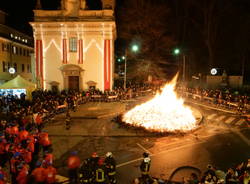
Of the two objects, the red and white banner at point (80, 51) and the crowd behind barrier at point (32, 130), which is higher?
the red and white banner at point (80, 51)

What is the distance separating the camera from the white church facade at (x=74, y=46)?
102 feet

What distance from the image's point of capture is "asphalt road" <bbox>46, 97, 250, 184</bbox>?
451 inches

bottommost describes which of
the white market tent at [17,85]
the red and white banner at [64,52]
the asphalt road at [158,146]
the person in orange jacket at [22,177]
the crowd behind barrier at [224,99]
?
the asphalt road at [158,146]

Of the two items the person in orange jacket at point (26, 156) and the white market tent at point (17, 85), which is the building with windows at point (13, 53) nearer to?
the white market tent at point (17, 85)

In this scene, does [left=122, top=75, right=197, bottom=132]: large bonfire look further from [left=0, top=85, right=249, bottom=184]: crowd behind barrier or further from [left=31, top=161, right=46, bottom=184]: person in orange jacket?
[left=31, top=161, right=46, bottom=184]: person in orange jacket

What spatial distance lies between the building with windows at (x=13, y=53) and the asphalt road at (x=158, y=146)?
25.1m

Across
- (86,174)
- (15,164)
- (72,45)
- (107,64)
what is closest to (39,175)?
(86,174)

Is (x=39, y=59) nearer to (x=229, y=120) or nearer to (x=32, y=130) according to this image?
(x=32, y=130)

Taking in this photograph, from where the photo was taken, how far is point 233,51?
1751 inches

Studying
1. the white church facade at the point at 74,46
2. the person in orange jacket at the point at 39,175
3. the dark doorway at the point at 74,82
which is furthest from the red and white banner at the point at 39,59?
the person in orange jacket at the point at 39,175

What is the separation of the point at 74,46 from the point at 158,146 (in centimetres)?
2172

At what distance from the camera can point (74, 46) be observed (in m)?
31.7

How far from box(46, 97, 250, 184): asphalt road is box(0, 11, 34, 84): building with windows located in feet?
82.5

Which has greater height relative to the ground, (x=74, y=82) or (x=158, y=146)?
(x=74, y=82)
